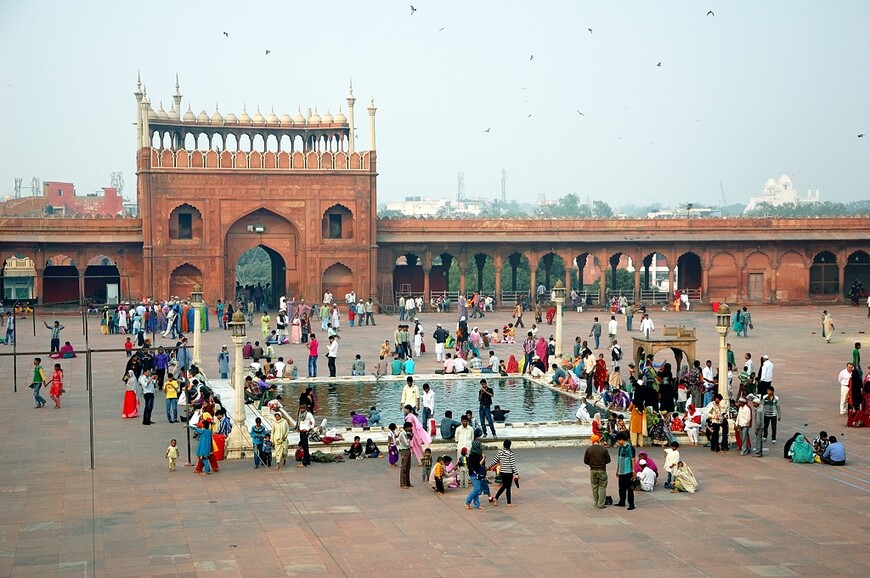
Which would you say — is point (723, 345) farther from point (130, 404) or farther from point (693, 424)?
point (130, 404)

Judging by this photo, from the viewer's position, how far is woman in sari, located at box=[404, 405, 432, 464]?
1484 cm

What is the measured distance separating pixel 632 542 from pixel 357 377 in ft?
37.7

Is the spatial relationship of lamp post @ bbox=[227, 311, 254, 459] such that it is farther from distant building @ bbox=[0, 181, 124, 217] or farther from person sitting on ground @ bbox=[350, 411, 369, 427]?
distant building @ bbox=[0, 181, 124, 217]

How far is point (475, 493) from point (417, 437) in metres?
2.40

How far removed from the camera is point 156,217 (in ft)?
123

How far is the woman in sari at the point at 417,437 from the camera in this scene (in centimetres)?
1484

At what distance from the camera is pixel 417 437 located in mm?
14922

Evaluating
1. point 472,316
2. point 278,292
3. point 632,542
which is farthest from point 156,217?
point 632,542

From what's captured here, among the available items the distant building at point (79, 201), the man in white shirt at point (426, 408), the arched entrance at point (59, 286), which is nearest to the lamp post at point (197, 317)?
the man in white shirt at point (426, 408)

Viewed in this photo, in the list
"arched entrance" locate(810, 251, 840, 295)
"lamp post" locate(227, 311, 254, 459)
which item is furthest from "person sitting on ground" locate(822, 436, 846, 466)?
"arched entrance" locate(810, 251, 840, 295)

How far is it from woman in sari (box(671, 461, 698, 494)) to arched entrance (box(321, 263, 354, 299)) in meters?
26.4

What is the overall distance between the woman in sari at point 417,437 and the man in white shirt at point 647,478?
2.82 meters

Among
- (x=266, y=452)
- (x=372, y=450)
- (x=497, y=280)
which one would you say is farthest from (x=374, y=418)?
(x=497, y=280)

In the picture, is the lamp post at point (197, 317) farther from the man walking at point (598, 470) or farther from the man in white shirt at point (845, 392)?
the man in white shirt at point (845, 392)
